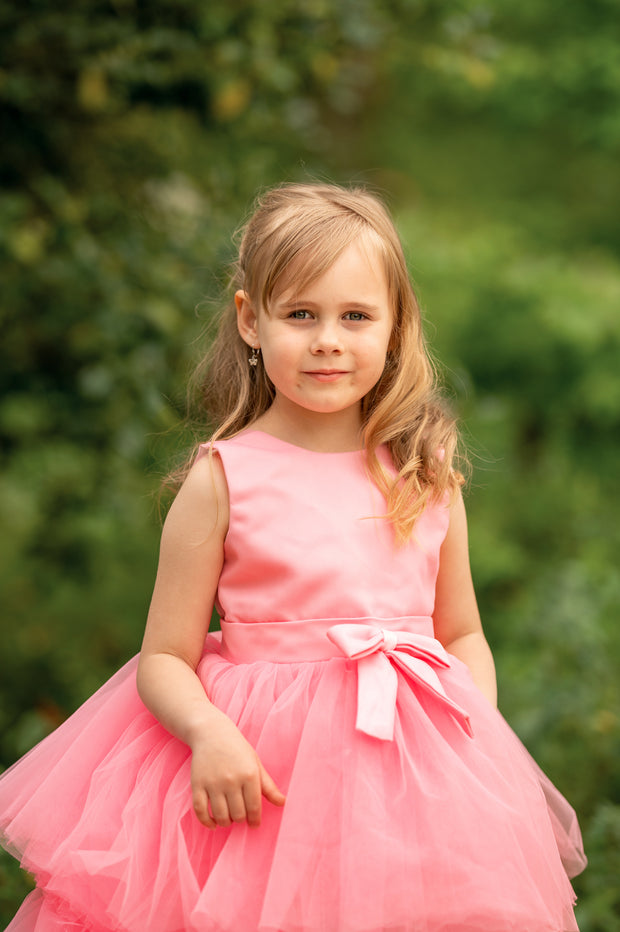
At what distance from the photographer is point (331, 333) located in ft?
5.92

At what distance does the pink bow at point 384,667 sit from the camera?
167 centimetres

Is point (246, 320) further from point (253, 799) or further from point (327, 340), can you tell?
point (253, 799)

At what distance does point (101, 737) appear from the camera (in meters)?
1.90

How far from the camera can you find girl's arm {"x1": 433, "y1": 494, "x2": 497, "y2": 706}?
202 cm

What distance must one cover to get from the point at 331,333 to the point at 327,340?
20 mm

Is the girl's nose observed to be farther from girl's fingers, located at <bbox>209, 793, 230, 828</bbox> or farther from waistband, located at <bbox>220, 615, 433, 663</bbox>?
girl's fingers, located at <bbox>209, 793, 230, 828</bbox>

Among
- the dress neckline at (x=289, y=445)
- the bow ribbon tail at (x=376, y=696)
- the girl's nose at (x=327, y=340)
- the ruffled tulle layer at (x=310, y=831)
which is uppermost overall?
the girl's nose at (x=327, y=340)

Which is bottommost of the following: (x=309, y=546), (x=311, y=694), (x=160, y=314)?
→ (x=311, y=694)

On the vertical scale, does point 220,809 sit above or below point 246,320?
below

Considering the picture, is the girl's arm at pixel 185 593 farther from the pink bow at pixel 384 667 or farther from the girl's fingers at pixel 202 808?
the pink bow at pixel 384 667

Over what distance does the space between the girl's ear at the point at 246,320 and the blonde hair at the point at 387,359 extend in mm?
27

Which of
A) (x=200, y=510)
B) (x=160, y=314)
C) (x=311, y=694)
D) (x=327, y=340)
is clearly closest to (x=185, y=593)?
(x=200, y=510)

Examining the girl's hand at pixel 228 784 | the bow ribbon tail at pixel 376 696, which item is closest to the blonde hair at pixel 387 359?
the bow ribbon tail at pixel 376 696

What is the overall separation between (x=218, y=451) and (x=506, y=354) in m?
5.23
